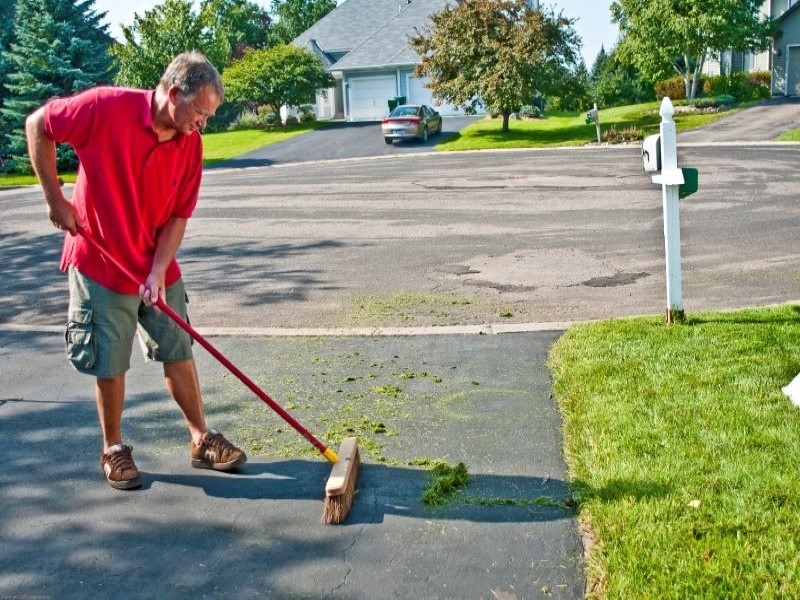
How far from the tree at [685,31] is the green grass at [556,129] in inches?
84.7

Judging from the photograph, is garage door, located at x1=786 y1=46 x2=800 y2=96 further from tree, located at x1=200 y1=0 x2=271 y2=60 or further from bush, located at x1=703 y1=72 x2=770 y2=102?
tree, located at x1=200 y1=0 x2=271 y2=60

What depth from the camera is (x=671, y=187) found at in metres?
6.56

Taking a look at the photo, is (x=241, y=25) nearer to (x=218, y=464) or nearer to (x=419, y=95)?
(x=419, y=95)

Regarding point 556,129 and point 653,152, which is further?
point 556,129

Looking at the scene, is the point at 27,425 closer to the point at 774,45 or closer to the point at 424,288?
the point at 424,288

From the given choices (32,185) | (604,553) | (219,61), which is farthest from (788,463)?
(219,61)

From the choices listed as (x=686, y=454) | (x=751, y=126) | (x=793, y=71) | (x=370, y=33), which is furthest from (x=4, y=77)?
(x=793, y=71)

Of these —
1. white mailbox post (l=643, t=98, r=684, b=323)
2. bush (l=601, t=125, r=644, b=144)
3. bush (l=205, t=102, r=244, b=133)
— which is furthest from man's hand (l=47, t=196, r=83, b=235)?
bush (l=205, t=102, r=244, b=133)

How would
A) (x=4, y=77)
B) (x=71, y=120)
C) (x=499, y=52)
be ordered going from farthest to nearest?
(x=4, y=77)
(x=499, y=52)
(x=71, y=120)

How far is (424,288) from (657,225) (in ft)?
15.7

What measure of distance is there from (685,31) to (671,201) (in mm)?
32466

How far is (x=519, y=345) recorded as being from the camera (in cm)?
653

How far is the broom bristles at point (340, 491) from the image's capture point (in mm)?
3936

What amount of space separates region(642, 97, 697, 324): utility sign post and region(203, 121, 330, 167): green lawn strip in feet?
86.1
